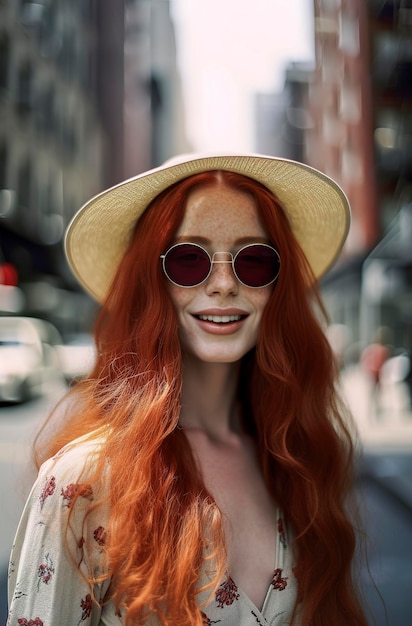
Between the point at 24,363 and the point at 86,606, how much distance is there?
26.0ft

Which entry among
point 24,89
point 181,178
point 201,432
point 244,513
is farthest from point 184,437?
point 24,89

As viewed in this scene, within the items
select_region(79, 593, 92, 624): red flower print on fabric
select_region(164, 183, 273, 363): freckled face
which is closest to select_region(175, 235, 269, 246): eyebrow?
select_region(164, 183, 273, 363): freckled face

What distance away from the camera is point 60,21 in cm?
717

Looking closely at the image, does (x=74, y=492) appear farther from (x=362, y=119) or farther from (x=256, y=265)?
(x=362, y=119)

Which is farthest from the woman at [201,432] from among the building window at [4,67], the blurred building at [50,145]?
the building window at [4,67]

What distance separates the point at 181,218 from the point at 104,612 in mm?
847

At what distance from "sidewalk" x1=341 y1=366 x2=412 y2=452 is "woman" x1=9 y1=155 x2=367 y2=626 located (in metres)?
4.88

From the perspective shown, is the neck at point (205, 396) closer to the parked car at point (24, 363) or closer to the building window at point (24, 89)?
the parked car at point (24, 363)

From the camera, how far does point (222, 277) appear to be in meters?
1.28

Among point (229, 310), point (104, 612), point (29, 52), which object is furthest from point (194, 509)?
point (29, 52)

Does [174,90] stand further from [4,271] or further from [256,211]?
[256,211]

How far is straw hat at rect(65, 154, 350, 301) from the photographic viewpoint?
1.31 meters

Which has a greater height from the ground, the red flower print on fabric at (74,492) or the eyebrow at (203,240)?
the eyebrow at (203,240)

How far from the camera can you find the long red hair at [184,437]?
110cm
